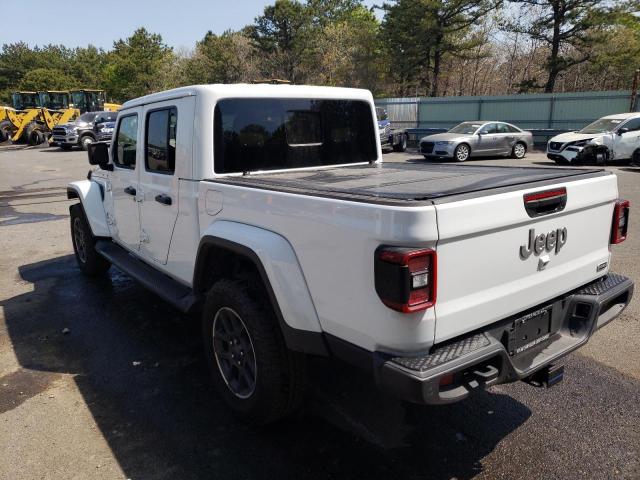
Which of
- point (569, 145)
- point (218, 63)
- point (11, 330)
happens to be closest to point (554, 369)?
point (11, 330)

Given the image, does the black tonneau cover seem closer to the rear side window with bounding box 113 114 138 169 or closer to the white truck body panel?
the white truck body panel

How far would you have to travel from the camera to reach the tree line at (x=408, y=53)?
26031 millimetres

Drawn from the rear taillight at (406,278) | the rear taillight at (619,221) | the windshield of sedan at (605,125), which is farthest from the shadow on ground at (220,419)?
the windshield of sedan at (605,125)

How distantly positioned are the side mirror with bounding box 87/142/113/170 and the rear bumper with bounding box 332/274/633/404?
3707 mm

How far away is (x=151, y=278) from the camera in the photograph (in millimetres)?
4113

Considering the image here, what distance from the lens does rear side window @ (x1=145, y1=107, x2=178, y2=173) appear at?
3.69 meters

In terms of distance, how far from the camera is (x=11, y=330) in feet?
15.1

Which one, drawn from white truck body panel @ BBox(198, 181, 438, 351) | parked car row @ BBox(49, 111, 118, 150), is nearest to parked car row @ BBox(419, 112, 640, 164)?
white truck body panel @ BBox(198, 181, 438, 351)

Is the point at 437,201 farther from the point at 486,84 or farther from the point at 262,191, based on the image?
the point at 486,84

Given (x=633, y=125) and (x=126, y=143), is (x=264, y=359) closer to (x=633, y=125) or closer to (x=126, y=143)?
(x=126, y=143)

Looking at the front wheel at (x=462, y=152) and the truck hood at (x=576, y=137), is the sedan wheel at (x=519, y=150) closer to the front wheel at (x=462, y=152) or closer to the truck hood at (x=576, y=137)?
the front wheel at (x=462, y=152)

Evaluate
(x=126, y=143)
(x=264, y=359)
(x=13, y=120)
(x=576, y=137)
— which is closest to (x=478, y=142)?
(x=576, y=137)

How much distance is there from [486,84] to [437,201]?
44852mm

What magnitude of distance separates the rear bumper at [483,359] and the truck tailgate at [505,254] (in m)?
0.07
